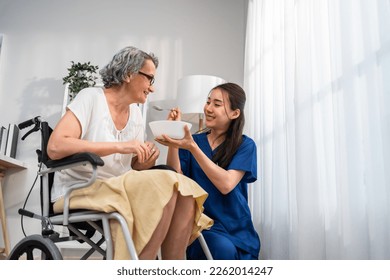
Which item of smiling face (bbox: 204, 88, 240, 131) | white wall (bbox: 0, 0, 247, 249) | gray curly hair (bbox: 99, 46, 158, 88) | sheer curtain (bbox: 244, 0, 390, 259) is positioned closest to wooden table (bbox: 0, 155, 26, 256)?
white wall (bbox: 0, 0, 247, 249)

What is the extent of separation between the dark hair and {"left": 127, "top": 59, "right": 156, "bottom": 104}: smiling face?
0.41 m

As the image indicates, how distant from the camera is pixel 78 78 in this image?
2924 mm

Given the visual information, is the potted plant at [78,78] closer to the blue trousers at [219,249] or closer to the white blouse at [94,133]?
the white blouse at [94,133]

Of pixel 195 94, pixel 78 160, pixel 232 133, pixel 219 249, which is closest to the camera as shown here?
pixel 78 160

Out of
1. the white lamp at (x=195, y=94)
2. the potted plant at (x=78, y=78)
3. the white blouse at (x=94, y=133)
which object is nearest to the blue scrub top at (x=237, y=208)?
the white blouse at (x=94, y=133)

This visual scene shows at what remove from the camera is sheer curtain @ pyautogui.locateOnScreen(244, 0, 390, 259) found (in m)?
1.17

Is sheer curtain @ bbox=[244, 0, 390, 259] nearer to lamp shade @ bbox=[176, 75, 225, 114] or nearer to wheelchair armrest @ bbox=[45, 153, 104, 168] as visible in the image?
lamp shade @ bbox=[176, 75, 225, 114]

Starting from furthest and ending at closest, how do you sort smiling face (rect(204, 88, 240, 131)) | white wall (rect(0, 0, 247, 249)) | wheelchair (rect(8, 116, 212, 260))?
white wall (rect(0, 0, 247, 249)), smiling face (rect(204, 88, 240, 131)), wheelchair (rect(8, 116, 212, 260))

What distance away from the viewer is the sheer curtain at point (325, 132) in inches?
46.2

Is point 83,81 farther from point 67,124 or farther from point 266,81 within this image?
point 67,124

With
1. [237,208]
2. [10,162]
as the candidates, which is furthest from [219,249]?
[10,162]

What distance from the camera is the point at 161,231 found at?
3.75ft

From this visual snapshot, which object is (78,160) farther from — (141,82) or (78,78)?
(78,78)

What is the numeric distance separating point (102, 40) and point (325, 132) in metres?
2.38
